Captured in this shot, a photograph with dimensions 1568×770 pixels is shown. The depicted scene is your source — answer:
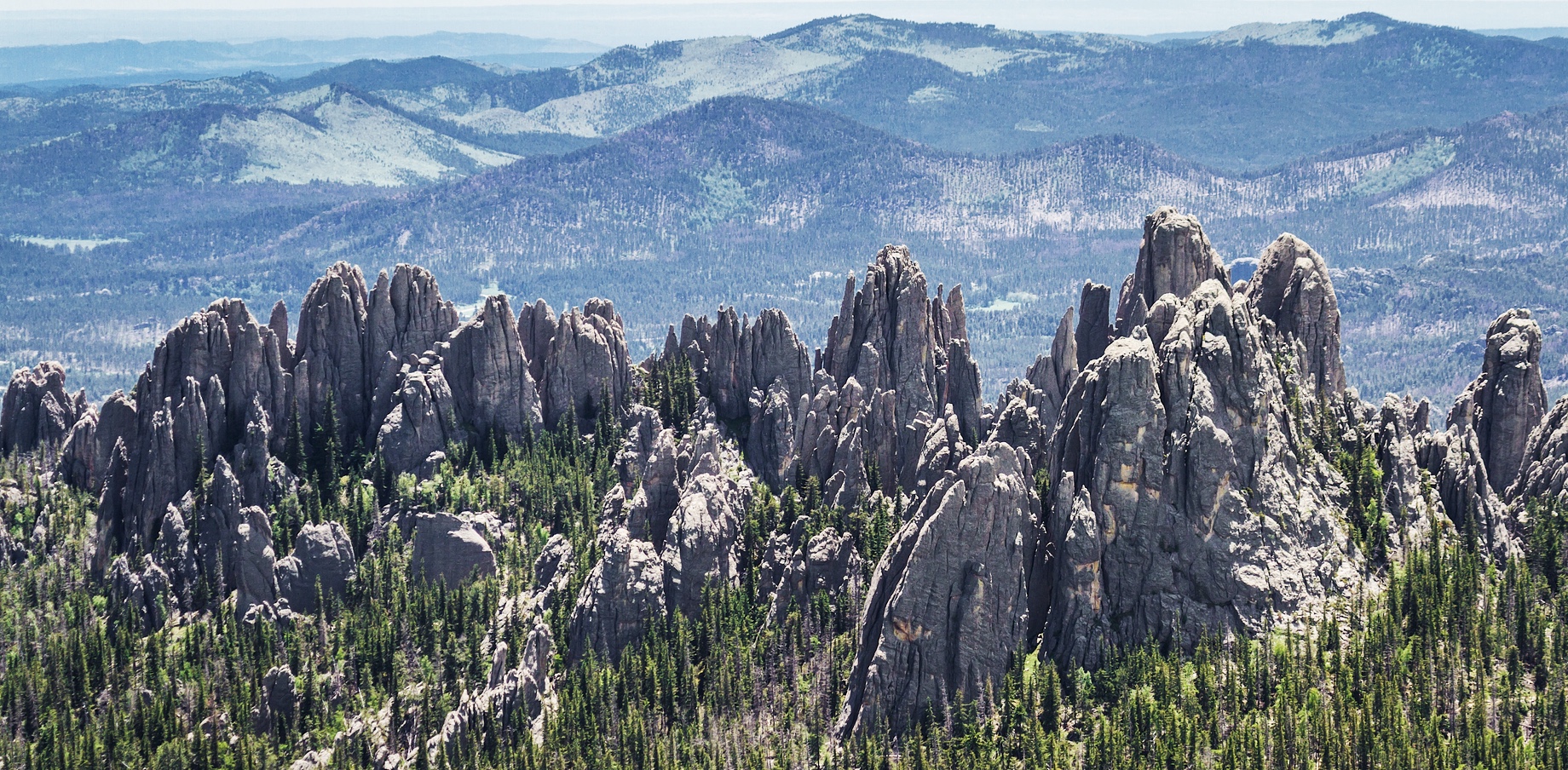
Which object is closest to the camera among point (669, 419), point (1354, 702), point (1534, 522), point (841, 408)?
point (1354, 702)

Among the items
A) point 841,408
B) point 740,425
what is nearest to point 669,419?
point 740,425

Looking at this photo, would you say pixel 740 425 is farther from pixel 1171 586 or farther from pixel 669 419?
pixel 1171 586

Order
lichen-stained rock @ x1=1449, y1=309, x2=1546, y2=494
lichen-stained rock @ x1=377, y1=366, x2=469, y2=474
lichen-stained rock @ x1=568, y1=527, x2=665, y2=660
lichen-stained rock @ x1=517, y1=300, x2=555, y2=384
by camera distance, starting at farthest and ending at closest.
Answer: lichen-stained rock @ x1=517, y1=300, x2=555, y2=384, lichen-stained rock @ x1=377, y1=366, x2=469, y2=474, lichen-stained rock @ x1=568, y1=527, x2=665, y2=660, lichen-stained rock @ x1=1449, y1=309, x2=1546, y2=494

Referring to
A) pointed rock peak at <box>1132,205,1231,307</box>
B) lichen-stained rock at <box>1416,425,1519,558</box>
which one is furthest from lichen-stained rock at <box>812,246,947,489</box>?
lichen-stained rock at <box>1416,425,1519,558</box>

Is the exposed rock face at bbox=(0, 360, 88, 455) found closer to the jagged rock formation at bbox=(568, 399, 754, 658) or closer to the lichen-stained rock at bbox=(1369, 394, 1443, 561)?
the jagged rock formation at bbox=(568, 399, 754, 658)

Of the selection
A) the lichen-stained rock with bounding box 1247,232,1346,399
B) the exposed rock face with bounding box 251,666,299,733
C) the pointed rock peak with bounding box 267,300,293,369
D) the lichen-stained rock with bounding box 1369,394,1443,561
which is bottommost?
the exposed rock face with bounding box 251,666,299,733

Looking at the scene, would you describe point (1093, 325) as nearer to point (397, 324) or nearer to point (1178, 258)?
point (1178, 258)
